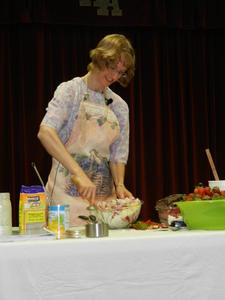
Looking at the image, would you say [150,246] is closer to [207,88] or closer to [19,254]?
[19,254]

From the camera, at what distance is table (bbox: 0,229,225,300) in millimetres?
1177

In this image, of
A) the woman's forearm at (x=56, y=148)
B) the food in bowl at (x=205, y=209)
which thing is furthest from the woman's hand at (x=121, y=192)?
the food in bowl at (x=205, y=209)

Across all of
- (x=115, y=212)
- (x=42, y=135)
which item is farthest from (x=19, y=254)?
(x=42, y=135)

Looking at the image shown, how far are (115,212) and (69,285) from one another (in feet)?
1.75

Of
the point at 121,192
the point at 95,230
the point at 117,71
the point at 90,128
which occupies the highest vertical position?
the point at 117,71

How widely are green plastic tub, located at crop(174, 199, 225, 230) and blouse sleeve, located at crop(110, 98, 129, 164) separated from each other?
3.20ft

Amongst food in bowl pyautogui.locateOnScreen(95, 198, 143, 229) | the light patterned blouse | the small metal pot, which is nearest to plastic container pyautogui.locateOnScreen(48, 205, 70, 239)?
the small metal pot

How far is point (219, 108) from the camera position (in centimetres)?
448

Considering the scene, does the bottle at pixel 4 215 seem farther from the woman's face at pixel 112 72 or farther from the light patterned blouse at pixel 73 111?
the woman's face at pixel 112 72

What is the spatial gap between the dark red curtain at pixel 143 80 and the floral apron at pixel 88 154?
1718mm

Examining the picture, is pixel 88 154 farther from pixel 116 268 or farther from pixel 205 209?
pixel 116 268

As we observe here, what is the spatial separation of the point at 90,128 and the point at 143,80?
6.86 ft

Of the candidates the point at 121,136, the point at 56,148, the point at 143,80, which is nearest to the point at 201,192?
the point at 56,148

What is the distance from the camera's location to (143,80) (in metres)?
4.33
